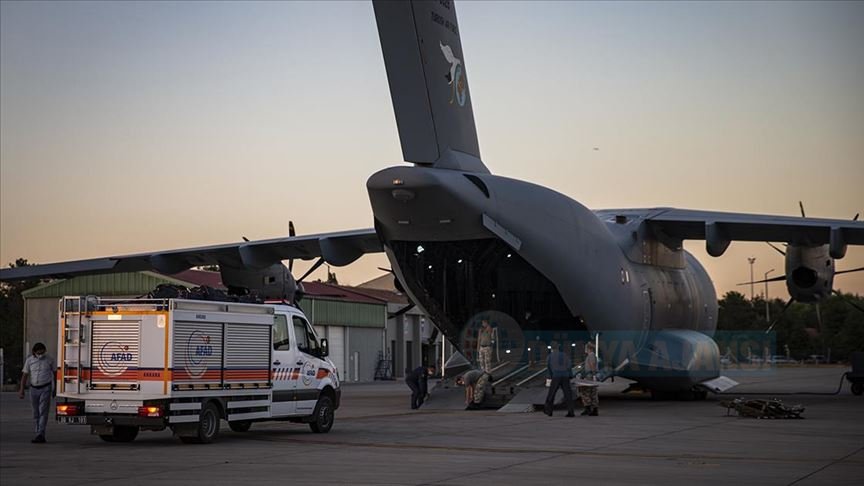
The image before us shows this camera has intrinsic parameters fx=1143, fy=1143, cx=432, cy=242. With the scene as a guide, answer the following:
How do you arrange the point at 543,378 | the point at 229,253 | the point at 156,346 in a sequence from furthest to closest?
the point at 229,253 < the point at 543,378 < the point at 156,346

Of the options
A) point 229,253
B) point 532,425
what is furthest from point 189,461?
point 229,253

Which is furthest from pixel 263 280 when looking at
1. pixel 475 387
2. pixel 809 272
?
pixel 809 272

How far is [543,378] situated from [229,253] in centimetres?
828

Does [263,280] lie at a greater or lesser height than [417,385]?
greater

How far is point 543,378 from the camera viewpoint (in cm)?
2517

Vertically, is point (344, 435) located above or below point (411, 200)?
below

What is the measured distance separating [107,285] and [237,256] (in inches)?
757

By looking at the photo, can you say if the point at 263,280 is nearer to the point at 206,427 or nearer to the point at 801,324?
the point at 206,427

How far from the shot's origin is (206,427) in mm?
15828

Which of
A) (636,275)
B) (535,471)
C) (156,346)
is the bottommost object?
(535,471)

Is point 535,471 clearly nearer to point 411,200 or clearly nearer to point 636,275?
point 411,200

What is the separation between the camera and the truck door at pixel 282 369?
1725 centimetres

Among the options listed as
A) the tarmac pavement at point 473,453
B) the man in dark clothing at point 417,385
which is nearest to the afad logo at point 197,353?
the tarmac pavement at point 473,453

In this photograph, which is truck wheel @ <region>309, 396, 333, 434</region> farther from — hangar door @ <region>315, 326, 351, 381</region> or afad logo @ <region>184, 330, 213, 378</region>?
hangar door @ <region>315, 326, 351, 381</region>
